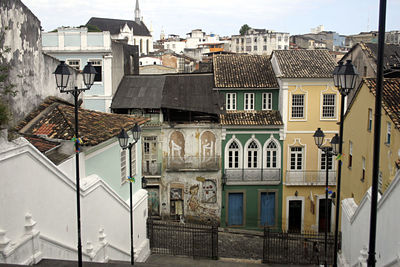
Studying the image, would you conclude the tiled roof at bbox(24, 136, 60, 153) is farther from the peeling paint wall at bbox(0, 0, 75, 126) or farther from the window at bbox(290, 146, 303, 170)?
the window at bbox(290, 146, 303, 170)

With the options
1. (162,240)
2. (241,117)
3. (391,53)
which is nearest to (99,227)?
(162,240)

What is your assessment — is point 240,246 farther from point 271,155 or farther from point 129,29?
point 129,29

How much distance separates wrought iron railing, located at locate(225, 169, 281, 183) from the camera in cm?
2584

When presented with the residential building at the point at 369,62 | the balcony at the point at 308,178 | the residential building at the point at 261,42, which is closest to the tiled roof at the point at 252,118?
the balcony at the point at 308,178

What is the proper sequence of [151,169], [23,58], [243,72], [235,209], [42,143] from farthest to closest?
[243,72] → [235,209] → [151,169] → [23,58] → [42,143]

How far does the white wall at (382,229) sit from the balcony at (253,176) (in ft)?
31.3

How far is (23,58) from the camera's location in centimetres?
1362

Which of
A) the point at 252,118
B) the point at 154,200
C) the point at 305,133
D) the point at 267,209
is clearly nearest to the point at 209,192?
the point at 154,200

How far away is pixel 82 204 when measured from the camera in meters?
11.9

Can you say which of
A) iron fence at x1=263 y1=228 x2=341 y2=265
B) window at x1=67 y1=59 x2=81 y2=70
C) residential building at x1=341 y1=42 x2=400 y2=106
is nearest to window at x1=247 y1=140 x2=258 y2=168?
iron fence at x1=263 y1=228 x2=341 y2=265

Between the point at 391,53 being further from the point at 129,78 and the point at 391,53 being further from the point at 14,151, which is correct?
the point at 14,151

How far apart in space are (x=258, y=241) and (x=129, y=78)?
13.0 meters

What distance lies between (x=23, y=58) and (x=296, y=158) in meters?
17.4

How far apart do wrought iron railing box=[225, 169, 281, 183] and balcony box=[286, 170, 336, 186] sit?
723 mm
